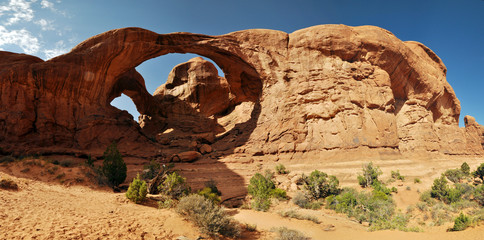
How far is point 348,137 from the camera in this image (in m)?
18.2

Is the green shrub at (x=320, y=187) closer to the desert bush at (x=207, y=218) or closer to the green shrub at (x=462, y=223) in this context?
the desert bush at (x=207, y=218)

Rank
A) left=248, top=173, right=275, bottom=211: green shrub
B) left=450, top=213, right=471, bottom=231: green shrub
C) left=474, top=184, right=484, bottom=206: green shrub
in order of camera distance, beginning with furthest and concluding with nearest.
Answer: left=474, top=184, right=484, bottom=206: green shrub < left=248, top=173, right=275, bottom=211: green shrub < left=450, top=213, right=471, bottom=231: green shrub

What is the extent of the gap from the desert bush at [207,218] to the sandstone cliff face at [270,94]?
42.1 ft

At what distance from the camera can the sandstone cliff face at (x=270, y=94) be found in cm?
1830

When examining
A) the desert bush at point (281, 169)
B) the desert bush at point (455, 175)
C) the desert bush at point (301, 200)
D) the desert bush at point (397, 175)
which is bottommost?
the desert bush at point (301, 200)

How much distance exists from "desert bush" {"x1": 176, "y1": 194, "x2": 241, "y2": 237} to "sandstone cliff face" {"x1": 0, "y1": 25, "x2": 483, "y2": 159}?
42.1 feet

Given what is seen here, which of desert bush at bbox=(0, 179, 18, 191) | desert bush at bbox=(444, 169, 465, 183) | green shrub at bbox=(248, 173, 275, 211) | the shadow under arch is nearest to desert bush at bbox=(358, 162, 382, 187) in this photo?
desert bush at bbox=(444, 169, 465, 183)

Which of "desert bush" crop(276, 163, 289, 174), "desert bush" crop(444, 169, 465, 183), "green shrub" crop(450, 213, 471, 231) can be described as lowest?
"desert bush" crop(276, 163, 289, 174)

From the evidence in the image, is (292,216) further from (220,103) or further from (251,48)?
(220,103)

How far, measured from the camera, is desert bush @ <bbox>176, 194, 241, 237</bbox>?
6531mm

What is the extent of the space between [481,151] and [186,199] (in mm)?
37991

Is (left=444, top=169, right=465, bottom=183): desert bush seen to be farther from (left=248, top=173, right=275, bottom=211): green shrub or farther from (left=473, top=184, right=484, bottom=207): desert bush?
(left=248, top=173, right=275, bottom=211): green shrub

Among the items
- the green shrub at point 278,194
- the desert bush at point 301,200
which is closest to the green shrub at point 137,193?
the green shrub at point 278,194

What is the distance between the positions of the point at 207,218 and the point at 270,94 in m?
16.6
